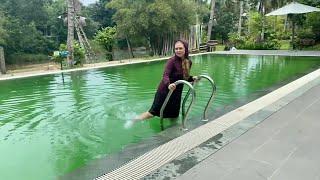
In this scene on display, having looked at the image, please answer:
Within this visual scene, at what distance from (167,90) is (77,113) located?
2.24m

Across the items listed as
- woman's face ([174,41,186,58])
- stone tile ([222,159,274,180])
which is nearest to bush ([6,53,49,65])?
woman's face ([174,41,186,58])

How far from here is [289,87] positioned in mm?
7480

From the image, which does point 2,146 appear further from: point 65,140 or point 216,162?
point 216,162

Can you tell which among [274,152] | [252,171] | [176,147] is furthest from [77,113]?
[252,171]

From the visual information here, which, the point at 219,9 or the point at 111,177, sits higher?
the point at 219,9

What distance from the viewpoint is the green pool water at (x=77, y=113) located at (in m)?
4.35

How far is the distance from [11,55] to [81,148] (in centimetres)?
2855

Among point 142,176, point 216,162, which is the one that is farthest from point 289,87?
point 142,176

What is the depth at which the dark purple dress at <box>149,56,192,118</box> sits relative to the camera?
5079 mm

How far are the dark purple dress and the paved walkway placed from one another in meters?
1.34

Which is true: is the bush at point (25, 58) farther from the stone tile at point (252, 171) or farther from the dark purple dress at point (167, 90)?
the stone tile at point (252, 171)

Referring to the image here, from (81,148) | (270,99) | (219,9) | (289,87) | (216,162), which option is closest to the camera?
(216,162)

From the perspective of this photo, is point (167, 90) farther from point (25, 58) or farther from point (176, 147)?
point (25, 58)

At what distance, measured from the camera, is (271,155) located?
345 cm
